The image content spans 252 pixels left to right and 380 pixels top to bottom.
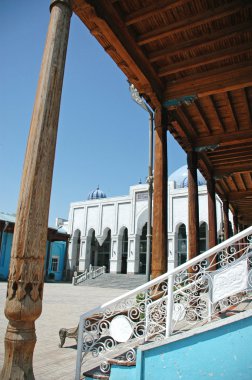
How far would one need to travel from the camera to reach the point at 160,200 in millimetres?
6133

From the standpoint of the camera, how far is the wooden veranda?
274 centimetres

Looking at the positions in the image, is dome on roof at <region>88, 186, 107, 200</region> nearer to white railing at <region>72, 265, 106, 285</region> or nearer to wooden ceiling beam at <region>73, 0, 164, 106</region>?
white railing at <region>72, 265, 106, 285</region>

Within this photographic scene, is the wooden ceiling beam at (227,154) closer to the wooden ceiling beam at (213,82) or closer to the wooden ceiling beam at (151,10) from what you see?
the wooden ceiling beam at (213,82)

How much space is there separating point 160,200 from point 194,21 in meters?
3.24

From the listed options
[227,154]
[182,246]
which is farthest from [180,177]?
[227,154]

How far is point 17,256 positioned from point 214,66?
18.4 feet

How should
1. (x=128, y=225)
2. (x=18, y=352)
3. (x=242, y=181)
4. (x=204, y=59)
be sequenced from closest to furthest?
(x=18, y=352) → (x=204, y=59) → (x=242, y=181) → (x=128, y=225)

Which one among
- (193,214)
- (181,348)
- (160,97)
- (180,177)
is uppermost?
(180,177)

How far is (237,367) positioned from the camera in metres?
3.07

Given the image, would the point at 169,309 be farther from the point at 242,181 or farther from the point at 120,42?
the point at 242,181

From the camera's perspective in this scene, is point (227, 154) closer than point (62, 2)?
No

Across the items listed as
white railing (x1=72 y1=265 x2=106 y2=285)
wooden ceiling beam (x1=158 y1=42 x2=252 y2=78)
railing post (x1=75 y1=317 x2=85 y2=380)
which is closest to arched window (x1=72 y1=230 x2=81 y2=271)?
white railing (x1=72 y1=265 x2=106 y2=285)

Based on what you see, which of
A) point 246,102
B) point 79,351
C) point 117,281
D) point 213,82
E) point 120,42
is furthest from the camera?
point 117,281

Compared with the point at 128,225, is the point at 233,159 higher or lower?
lower
